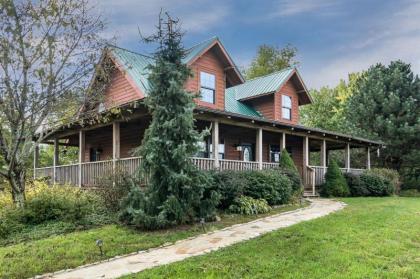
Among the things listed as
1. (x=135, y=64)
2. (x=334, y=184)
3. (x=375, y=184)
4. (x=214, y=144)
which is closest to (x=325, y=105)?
(x=375, y=184)

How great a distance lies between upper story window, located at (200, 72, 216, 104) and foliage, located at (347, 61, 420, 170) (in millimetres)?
13919

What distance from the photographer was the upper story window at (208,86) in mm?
17359

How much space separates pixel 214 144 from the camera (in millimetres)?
14289

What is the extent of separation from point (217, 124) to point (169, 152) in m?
4.94

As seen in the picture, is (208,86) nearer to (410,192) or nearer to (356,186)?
(356,186)

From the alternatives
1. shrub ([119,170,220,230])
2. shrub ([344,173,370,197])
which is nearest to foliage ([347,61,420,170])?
shrub ([344,173,370,197])

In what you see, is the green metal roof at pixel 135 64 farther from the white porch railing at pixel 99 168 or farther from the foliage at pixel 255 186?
the foliage at pixel 255 186

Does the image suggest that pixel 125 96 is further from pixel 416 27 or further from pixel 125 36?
pixel 416 27

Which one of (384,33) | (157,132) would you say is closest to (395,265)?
(157,132)

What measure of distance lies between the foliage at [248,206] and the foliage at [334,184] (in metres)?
7.16

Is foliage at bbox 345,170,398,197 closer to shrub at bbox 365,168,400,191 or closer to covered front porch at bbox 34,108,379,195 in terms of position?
shrub at bbox 365,168,400,191

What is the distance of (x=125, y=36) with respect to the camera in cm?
1211

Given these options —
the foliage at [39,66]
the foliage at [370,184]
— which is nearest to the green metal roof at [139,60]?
the foliage at [39,66]

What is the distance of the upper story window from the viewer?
57.0 ft
